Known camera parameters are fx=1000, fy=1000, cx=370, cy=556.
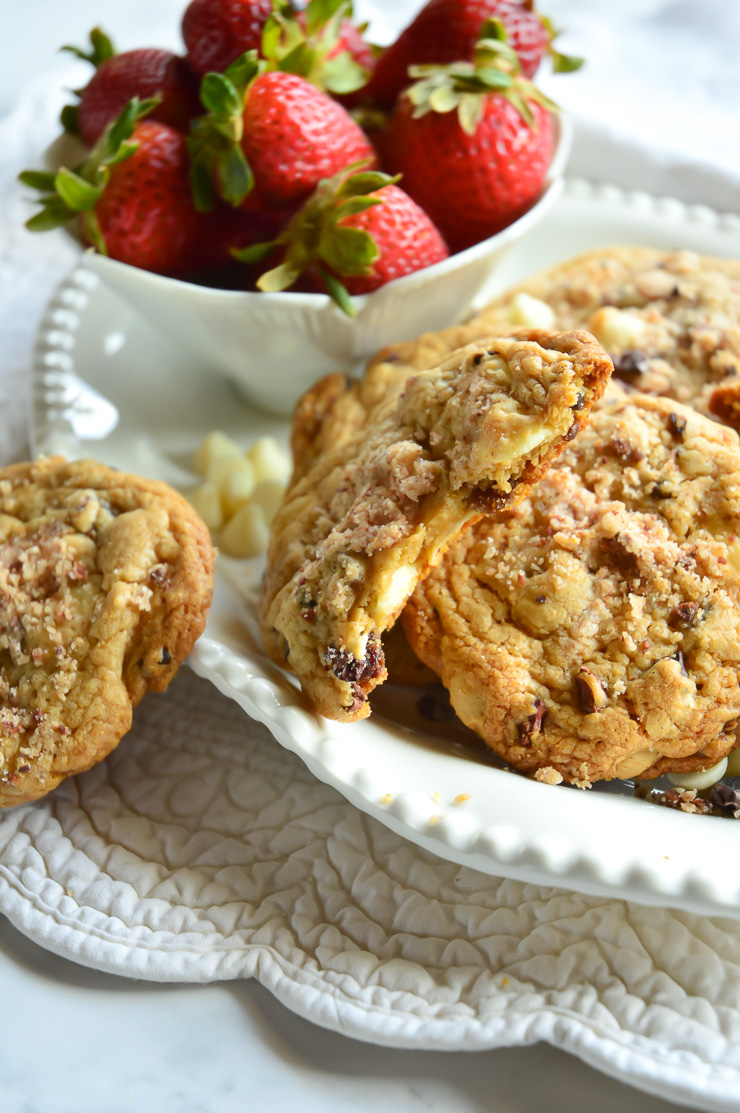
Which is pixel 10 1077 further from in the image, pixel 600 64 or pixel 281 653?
pixel 600 64

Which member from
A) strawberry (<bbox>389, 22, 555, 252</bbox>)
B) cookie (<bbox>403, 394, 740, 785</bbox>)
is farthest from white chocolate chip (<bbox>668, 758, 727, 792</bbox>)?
strawberry (<bbox>389, 22, 555, 252</bbox>)

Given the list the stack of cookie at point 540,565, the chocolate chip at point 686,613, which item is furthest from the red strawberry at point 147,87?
the chocolate chip at point 686,613

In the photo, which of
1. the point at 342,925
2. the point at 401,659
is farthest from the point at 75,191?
the point at 342,925

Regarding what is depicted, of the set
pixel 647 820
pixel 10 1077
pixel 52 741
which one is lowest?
pixel 10 1077

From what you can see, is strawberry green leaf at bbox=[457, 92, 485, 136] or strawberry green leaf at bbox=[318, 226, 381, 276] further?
strawberry green leaf at bbox=[457, 92, 485, 136]

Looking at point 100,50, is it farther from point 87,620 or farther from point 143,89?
point 87,620

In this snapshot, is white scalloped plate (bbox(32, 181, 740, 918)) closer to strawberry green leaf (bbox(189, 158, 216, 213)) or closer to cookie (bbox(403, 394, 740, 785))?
cookie (bbox(403, 394, 740, 785))

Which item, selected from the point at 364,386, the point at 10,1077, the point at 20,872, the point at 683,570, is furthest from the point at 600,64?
the point at 10,1077
